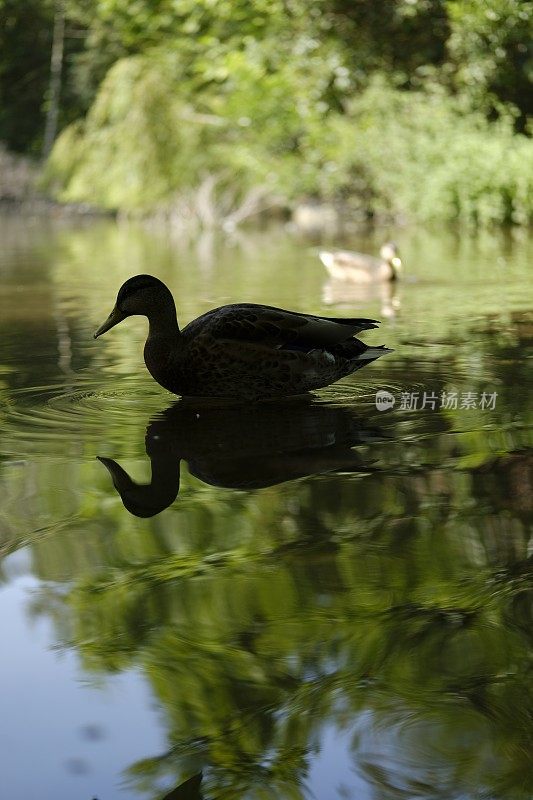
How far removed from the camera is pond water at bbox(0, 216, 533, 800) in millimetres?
2791

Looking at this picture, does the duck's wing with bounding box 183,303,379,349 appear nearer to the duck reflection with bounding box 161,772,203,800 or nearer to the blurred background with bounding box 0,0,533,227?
the duck reflection with bounding box 161,772,203,800

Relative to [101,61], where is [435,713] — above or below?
above

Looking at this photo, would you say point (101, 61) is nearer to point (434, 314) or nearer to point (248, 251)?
point (248, 251)

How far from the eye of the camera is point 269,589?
3795 millimetres

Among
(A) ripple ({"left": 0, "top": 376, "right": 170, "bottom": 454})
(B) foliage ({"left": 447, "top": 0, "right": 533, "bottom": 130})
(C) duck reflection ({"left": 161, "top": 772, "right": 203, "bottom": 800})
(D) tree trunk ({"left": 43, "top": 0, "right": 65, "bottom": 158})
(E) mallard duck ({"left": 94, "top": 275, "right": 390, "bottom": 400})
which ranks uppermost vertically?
(C) duck reflection ({"left": 161, "top": 772, "right": 203, "bottom": 800})

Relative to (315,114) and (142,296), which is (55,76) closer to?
(315,114)

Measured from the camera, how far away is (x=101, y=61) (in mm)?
54750

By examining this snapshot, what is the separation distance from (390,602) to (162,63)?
33221 millimetres

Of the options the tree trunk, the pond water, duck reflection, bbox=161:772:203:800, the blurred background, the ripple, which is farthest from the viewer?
the tree trunk

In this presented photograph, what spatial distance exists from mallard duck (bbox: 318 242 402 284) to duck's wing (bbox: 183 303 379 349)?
24.2 feet

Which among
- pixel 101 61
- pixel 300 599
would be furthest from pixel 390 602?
pixel 101 61

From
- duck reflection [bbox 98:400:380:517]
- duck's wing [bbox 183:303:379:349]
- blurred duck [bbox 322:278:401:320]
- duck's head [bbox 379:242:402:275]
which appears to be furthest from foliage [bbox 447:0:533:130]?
duck reflection [bbox 98:400:380:517]

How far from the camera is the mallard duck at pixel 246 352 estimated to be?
21.2 ft

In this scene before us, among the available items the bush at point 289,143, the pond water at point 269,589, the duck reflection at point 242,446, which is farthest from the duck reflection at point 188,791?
the bush at point 289,143
